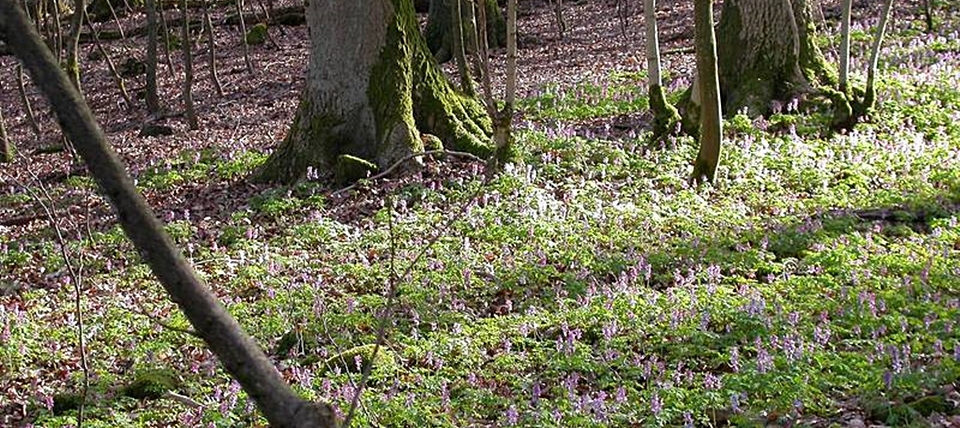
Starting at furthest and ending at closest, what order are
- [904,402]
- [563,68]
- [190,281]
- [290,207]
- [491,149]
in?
1. [563,68]
2. [491,149]
3. [290,207]
4. [904,402]
5. [190,281]

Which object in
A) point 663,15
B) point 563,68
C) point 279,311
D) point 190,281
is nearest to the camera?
point 190,281

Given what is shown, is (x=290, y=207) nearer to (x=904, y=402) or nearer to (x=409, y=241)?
(x=409, y=241)

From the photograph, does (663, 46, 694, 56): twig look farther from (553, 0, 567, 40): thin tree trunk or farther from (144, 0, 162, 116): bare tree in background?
(144, 0, 162, 116): bare tree in background

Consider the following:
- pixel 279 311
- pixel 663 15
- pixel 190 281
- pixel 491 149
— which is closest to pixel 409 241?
pixel 279 311

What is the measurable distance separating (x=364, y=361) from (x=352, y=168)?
4.94 metres

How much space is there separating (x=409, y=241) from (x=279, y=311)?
1.71m

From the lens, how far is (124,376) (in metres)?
6.50

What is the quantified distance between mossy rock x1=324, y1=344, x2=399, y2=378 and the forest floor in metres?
0.03

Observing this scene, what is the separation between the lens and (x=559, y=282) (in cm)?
745

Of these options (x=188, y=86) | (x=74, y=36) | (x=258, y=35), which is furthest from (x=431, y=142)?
(x=258, y=35)

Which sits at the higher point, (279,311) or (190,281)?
(190,281)

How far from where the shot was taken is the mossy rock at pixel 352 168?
35.6 ft

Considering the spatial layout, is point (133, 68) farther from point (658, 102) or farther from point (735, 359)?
point (735, 359)

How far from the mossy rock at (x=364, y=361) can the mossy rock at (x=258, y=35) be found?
21147 mm
